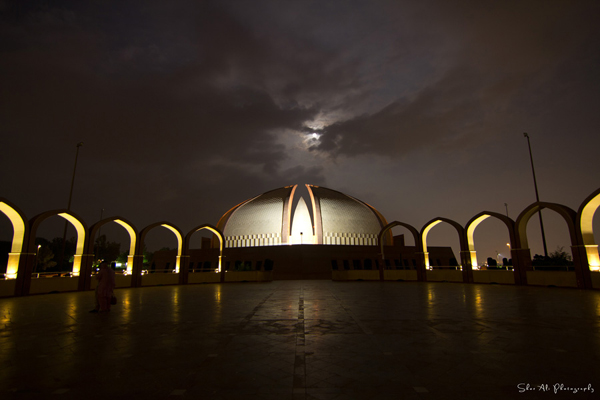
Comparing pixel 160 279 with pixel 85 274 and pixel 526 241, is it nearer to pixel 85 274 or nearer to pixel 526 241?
pixel 85 274

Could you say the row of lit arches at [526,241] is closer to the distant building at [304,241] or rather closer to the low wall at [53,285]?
the distant building at [304,241]

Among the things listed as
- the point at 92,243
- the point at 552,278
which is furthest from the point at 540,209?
the point at 92,243

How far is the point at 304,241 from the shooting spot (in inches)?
1581

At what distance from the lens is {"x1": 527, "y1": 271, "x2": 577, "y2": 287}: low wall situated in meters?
14.1

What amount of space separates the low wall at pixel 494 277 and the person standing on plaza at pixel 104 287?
17589mm

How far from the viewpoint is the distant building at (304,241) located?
1119 inches

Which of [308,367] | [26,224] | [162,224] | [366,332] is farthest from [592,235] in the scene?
[26,224]

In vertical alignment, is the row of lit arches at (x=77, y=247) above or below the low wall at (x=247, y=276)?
above

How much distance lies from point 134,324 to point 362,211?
32600mm

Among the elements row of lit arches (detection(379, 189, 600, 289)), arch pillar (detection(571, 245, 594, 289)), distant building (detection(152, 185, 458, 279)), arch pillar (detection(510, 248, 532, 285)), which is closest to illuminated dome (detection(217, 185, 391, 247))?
distant building (detection(152, 185, 458, 279))

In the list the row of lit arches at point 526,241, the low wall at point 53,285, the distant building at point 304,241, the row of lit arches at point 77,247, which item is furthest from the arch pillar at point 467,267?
the low wall at point 53,285

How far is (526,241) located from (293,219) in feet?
76.8

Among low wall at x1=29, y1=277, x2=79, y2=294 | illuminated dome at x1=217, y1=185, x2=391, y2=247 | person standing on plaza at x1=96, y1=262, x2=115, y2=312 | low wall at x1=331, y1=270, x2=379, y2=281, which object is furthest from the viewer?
illuminated dome at x1=217, y1=185, x2=391, y2=247

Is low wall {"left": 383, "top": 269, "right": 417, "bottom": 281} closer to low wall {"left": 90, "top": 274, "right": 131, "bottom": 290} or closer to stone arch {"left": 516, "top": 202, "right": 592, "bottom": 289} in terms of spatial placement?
stone arch {"left": 516, "top": 202, "right": 592, "bottom": 289}
